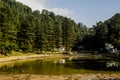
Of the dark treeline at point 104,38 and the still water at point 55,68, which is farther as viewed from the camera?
the dark treeline at point 104,38

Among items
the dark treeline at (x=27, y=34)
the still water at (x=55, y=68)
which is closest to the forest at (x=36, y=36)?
the dark treeline at (x=27, y=34)

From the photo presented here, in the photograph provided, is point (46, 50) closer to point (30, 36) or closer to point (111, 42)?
point (30, 36)

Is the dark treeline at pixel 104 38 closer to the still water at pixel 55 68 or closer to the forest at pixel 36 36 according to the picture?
the forest at pixel 36 36

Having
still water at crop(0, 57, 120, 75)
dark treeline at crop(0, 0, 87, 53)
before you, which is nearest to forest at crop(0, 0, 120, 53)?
dark treeline at crop(0, 0, 87, 53)

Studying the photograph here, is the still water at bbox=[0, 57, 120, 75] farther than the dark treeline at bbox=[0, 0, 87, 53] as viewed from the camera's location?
No

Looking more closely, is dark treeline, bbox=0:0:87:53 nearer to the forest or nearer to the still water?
the forest

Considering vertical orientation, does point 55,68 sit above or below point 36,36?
below

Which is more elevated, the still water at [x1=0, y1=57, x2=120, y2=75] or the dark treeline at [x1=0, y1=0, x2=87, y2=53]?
the dark treeline at [x1=0, y1=0, x2=87, y2=53]

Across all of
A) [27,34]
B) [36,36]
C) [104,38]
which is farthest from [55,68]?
[104,38]

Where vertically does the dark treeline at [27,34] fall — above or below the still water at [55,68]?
above

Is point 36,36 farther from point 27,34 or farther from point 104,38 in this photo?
point 104,38

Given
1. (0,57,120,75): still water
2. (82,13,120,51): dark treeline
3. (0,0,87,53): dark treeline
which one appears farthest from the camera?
(82,13,120,51): dark treeline

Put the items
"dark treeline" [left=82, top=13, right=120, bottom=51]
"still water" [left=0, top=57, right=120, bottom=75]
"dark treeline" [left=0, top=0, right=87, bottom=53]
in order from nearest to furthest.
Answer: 1. "still water" [left=0, top=57, right=120, bottom=75]
2. "dark treeline" [left=0, top=0, right=87, bottom=53]
3. "dark treeline" [left=82, top=13, right=120, bottom=51]

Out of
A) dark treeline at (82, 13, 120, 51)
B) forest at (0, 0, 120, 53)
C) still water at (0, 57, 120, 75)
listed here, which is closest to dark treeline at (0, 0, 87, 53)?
forest at (0, 0, 120, 53)
